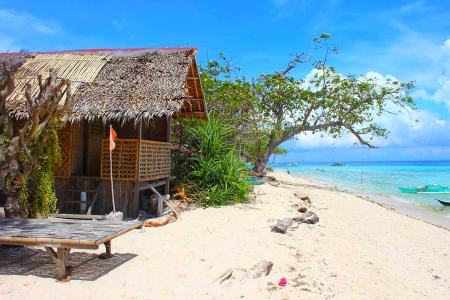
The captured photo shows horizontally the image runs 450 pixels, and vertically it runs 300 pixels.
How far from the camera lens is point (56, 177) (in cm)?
755

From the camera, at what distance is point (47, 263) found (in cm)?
447

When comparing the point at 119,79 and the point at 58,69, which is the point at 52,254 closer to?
the point at 119,79

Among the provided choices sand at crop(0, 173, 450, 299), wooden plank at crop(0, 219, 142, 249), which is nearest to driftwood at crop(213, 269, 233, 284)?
sand at crop(0, 173, 450, 299)

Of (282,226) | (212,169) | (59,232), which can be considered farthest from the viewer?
(212,169)

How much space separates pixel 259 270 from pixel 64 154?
16.3 feet

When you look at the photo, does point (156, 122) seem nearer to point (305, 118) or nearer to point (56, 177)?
point (56, 177)

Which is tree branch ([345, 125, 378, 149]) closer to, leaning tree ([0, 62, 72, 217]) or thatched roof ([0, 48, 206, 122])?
thatched roof ([0, 48, 206, 122])

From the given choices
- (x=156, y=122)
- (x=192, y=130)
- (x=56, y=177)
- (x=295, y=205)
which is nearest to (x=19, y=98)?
(x=56, y=177)

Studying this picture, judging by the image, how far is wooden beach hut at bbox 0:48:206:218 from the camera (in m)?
6.95

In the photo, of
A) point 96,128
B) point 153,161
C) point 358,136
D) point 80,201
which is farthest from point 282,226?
point 358,136

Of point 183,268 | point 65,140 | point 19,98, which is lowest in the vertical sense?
point 183,268

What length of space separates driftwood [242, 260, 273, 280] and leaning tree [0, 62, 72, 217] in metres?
2.98

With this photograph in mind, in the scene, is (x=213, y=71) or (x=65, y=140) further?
(x=213, y=71)

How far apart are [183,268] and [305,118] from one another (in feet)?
41.3
